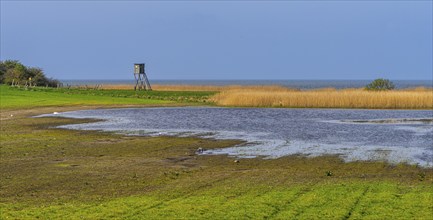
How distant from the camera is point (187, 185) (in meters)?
13.6

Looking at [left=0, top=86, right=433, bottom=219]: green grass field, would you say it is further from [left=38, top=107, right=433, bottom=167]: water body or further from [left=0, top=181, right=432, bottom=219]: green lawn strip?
[left=38, top=107, right=433, bottom=167]: water body

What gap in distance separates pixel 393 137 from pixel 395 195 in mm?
14196

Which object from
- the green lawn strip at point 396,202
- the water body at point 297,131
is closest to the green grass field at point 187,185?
the green lawn strip at point 396,202

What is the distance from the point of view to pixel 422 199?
1180cm

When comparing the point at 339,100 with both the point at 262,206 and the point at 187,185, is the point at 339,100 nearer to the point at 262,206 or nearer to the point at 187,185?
the point at 187,185

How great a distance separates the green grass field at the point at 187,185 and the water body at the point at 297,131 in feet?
5.46

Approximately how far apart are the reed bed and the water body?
15.7 feet

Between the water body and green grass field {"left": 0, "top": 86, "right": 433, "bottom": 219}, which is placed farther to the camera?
the water body

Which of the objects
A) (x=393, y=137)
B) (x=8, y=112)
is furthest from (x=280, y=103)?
(x=393, y=137)

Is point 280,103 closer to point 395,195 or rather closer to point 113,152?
point 113,152

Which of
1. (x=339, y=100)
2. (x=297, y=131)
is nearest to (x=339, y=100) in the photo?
(x=339, y=100)

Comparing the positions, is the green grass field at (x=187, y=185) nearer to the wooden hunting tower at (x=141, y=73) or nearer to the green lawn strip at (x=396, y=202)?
the green lawn strip at (x=396, y=202)

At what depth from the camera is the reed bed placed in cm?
4859

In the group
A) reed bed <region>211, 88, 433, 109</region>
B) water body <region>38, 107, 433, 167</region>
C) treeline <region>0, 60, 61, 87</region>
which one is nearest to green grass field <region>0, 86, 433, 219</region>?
water body <region>38, 107, 433, 167</region>
